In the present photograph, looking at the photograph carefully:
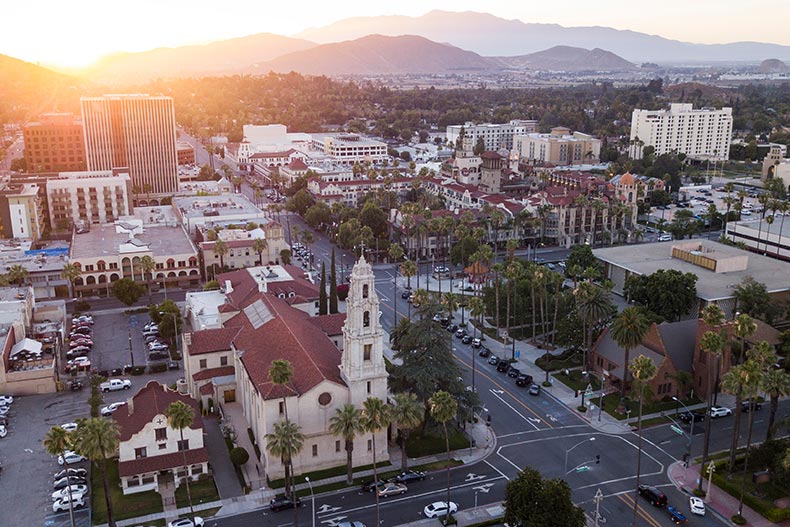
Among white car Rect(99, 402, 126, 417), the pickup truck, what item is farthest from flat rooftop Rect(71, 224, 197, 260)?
white car Rect(99, 402, 126, 417)

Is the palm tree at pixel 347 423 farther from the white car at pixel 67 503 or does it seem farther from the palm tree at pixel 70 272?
the palm tree at pixel 70 272

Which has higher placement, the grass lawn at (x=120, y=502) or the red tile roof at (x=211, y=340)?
the red tile roof at (x=211, y=340)

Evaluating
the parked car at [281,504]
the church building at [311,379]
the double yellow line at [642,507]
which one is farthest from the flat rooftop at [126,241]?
the double yellow line at [642,507]

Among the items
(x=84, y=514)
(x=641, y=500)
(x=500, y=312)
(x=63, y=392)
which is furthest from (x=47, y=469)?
(x=500, y=312)

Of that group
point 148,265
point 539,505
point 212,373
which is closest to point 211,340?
point 212,373

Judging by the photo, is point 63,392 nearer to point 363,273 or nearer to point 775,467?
point 363,273

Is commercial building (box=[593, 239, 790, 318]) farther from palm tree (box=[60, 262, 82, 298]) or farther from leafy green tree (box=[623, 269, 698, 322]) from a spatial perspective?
palm tree (box=[60, 262, 82, 298])
